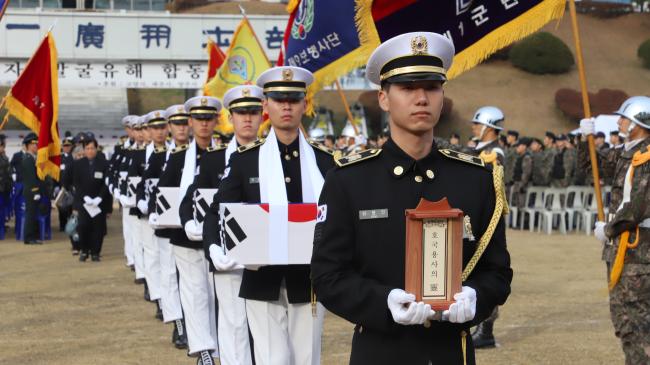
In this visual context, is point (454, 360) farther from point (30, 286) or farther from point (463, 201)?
point (30, 286)

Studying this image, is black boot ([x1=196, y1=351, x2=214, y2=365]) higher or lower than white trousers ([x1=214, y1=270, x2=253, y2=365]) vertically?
lower

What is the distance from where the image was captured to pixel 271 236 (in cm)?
578

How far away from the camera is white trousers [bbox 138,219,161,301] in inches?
472

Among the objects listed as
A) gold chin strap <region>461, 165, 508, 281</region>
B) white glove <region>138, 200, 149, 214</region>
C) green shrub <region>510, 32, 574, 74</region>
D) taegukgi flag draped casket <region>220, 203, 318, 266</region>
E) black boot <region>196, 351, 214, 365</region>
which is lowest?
black boot <region>196, 351, 214, 365</region>

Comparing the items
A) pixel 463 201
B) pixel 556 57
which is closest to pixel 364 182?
pixel 463 201

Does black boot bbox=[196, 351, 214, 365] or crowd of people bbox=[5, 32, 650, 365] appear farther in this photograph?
black boot bbox=[196, 351, 214, 365]

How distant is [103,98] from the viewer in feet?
180

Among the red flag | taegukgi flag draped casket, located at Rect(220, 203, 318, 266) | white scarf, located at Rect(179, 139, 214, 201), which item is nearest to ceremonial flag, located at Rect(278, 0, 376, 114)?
white scarf, located at Rect(179, 139, 214, 201)

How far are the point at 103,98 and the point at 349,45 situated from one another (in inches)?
1844

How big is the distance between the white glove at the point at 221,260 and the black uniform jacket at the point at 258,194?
0.76 ft

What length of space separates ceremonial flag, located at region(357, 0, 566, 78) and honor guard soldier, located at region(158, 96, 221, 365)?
6.02 ft

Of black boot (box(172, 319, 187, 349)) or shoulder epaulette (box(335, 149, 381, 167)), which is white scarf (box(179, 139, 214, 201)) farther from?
shoulder epaulette (box(335, 149, 381, 167))

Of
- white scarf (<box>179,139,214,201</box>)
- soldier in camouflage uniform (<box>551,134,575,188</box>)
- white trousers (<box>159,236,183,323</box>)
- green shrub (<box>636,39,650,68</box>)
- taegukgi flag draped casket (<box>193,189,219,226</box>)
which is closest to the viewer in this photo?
taegukgi flag draped casket (<box>193,189,219,226</box>)

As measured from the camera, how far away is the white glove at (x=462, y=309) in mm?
3303
